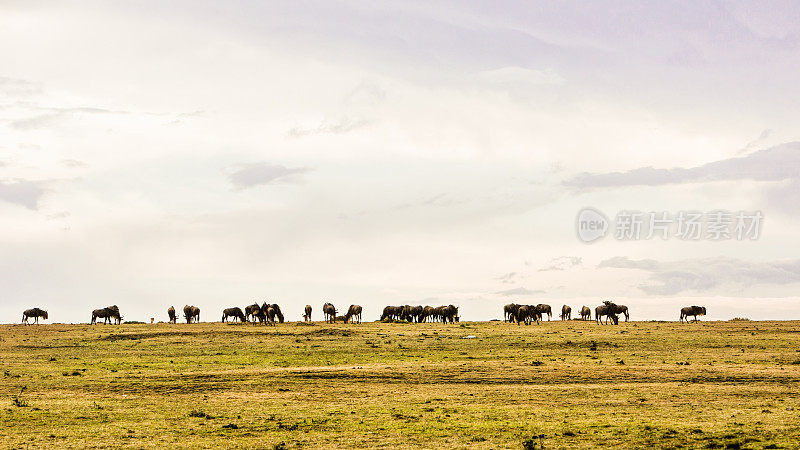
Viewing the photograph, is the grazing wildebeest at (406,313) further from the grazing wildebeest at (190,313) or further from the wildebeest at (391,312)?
the grazing wildebeest at (190,313)

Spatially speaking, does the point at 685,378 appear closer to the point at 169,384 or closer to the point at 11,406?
the point at 169,384

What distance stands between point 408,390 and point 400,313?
5321 centimetres

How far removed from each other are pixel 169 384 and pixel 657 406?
22259 millimetres

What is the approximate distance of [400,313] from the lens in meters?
88.8

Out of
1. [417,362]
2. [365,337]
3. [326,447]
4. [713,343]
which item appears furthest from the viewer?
[365,337]

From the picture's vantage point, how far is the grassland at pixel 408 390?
2586cm

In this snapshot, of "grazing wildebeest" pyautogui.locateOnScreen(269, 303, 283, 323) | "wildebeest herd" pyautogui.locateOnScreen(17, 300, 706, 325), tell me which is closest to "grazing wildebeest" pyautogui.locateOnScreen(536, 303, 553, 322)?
"wildebeest herd" pyautogui.locateOnScreen(17, 300, 706, 325)

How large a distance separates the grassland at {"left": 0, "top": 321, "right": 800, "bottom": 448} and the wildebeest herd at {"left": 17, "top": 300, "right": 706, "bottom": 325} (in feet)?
40.3

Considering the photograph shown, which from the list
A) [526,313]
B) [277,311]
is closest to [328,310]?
[277,311]

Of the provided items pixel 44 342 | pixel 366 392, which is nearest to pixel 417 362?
pixel 366 392

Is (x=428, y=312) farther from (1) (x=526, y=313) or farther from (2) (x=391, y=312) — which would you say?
(1) (x=526, y=313)

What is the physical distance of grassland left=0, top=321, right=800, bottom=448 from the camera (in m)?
25.9

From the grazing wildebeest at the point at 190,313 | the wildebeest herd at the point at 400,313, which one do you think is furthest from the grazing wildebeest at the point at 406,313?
the grazing wildebeest at the point at 190,313

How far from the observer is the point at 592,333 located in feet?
199
